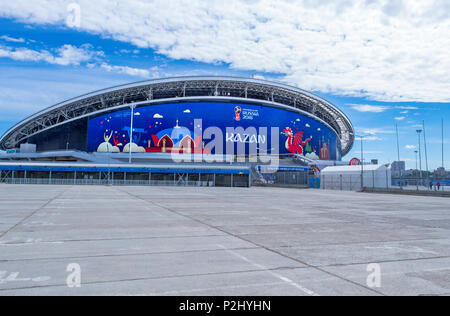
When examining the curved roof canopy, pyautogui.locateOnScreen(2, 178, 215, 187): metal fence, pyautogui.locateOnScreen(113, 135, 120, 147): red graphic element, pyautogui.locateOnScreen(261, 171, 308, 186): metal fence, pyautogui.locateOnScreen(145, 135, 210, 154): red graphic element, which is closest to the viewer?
pyautogui.locateOnScreen(2, 178, 215, 187): metal fence

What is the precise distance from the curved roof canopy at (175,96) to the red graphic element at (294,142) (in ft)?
23.5

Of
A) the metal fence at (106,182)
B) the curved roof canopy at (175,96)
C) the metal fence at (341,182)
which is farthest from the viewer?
the curved roof canopy at (175,96)

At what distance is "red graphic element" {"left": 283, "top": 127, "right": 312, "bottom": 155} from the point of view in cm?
9262

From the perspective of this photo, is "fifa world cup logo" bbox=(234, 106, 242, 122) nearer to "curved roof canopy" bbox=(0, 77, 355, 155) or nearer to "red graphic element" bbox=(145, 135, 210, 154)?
"curved roof canopy" bbox=(0, 77, 355, 155)

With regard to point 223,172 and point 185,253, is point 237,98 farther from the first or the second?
point 185,253

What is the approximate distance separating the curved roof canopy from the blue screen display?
2.61 meters

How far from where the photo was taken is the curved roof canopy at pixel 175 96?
293ft

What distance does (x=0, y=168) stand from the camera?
61844mm

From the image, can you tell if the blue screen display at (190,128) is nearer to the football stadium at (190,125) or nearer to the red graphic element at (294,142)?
the red graphic element at (294,142)

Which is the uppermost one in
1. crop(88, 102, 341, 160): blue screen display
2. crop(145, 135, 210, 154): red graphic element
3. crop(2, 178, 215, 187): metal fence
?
crop(88, 102, 341, 160): blue screen display

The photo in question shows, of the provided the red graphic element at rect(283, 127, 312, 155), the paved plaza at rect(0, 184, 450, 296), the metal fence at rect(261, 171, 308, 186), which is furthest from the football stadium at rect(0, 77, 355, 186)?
the paved plaza at rect(0, 184, 450, 296)

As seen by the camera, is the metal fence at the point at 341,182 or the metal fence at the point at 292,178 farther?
the metal fence at the point at 292,178

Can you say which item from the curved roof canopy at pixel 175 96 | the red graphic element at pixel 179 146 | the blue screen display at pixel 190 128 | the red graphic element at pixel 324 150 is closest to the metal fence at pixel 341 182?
the blue screen display at pixel 190 128

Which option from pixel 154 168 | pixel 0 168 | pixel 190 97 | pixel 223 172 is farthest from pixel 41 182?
pixel 190 97
